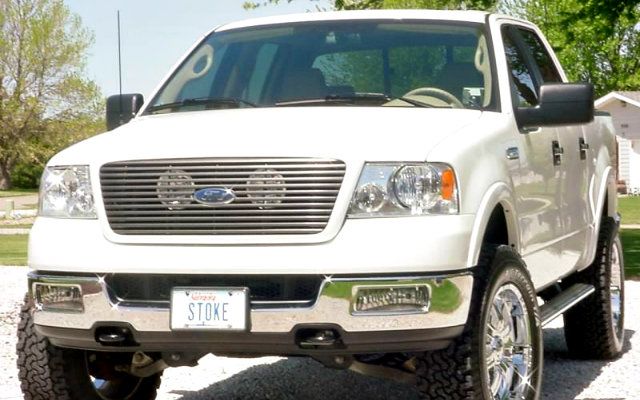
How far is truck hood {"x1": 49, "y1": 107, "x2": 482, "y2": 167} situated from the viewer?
5.01 metres

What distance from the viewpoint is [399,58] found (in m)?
6.50

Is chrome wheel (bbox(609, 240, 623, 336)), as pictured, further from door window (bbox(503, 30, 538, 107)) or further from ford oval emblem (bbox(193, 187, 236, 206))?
ford oval emblem (bbox(193, 187, 236, 206))

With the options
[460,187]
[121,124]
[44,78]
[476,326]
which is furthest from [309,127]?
[44,78]

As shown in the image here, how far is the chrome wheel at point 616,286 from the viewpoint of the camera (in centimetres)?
821

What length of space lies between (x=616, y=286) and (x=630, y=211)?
104 ft

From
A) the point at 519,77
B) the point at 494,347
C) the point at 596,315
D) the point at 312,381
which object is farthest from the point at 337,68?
the point at 596,315

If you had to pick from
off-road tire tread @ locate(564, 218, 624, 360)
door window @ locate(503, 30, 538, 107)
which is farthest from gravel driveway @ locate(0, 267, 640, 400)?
door window @ locate(503, 30, 538, 107)

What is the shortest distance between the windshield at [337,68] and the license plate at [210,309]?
55.2 inches

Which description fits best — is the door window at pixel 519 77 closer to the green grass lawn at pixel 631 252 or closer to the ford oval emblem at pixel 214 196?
the ford oval emblem at pixel 214 196

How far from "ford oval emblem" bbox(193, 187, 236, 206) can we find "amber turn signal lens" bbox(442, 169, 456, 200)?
31.4 inches

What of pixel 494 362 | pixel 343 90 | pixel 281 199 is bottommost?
pixel 494 362

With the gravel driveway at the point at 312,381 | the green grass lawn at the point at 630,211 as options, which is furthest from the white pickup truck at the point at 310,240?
the green grass lawn at the point at 630,211

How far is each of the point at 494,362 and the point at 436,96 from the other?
Answer: 1371 millimetres

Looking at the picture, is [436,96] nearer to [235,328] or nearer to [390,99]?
[390,99]
